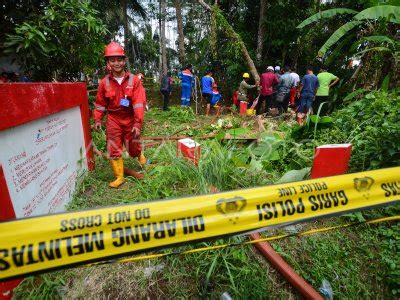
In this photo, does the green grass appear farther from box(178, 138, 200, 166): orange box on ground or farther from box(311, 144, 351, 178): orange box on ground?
box(311, 144, 351, 178): orange box on ground

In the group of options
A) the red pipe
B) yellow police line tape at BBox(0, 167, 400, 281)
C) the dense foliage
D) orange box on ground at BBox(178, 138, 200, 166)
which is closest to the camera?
yellow police line tape at BBox(0, 167, 400, 281)

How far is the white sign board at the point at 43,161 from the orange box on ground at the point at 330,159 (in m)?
2.68

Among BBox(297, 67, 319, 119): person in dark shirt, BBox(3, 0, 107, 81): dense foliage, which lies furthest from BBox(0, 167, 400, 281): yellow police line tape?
BBox(297, 67, 319, 119): person in dark shirt

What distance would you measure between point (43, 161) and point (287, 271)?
7.66 feet

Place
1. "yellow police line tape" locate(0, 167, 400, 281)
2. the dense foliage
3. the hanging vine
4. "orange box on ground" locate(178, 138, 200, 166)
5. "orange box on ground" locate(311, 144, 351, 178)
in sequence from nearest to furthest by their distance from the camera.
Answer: "yellow police line tape" locate(0, 167, 400, 281), "orange box on ground" locate(311, 144, 351, 178), "orange box on ground" locate(178, 138, 200, 166), the dense foliage, the hanging vine

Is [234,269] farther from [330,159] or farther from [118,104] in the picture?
[118,104]

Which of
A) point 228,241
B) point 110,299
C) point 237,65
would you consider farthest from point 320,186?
point 237,65

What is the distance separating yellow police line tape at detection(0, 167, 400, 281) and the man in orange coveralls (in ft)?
7.58

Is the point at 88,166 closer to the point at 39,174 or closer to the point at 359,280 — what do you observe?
the point at 39,174

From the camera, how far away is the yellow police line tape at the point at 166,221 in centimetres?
123

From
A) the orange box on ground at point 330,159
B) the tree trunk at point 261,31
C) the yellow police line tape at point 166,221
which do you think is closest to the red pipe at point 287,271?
the yellow police line tape at point 166,221

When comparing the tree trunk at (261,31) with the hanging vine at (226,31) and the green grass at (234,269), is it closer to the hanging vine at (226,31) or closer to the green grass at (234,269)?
the hanging vine at (226,31)

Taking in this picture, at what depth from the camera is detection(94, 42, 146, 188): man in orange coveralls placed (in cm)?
356

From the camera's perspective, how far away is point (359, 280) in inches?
85.5
